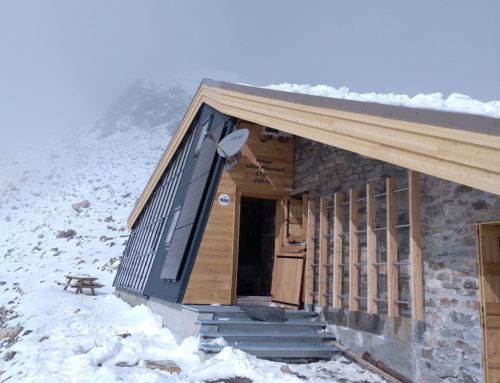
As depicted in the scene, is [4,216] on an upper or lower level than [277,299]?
upper

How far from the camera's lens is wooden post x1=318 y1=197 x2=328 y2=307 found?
301 inches

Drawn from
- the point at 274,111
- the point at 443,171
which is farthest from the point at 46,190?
the point at 443,171

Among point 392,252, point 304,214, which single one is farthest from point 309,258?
point 392,252

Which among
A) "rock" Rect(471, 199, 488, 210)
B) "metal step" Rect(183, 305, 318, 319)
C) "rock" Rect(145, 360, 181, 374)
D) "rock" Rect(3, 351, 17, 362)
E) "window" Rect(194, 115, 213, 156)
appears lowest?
"rock" Rect(3, 351, 17, 362)

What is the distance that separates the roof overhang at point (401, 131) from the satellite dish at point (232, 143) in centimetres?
133

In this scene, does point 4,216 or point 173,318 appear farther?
point 4,216

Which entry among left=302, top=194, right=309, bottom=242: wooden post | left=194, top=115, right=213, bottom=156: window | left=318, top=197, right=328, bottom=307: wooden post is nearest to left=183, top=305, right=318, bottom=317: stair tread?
left=318, top=197, right=328, bottom=307: wooden post

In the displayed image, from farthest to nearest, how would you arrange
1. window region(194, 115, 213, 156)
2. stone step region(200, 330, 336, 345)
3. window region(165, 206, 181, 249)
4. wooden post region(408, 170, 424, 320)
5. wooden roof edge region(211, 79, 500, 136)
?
window region(194, 115, 213, 156) → window region(165, 206, 181, 249) → stone step region(200, 330, 336, 345) → wooden post region(408, 170, 424, 320) → wooden roof edge region(211, 79, 500, 136)

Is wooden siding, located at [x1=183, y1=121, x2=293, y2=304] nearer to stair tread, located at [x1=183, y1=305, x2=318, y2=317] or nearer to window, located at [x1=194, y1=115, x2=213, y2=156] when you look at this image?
stair tread, located at [x1=183, y1=305, x2=318, y2=317]

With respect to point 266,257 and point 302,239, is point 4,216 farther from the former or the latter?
point 302,239

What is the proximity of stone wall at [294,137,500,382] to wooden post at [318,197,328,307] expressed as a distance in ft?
3.82

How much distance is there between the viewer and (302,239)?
8898 millimetres

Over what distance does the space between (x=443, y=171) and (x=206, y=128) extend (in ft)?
25.2

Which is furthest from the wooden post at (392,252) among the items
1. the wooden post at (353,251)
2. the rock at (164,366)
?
the rock at (164,366)
